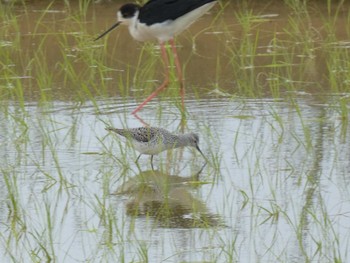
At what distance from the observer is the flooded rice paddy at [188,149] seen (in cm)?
535

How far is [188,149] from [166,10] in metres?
1.48

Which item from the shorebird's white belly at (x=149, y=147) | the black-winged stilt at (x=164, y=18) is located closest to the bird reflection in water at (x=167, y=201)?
the shorebird's white belly at (x=149, y=147)

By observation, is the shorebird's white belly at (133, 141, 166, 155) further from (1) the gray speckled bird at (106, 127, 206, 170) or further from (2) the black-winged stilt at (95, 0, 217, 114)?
(2) the black-winged stilt at (95, 0, 217, 114)

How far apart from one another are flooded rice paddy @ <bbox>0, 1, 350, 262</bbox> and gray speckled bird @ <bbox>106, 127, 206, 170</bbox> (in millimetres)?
106

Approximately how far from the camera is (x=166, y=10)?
8.24m

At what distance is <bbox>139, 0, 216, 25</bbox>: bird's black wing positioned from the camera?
8172 mm

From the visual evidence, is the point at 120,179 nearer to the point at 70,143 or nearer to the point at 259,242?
the point at 70,143

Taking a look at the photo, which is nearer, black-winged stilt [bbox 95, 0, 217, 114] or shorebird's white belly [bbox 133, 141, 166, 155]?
shorebird's white belly [bbox 133, 141, 166, 155]

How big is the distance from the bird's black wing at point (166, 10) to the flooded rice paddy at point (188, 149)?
359mm

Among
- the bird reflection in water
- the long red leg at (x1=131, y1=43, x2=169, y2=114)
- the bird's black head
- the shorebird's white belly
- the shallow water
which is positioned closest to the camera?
the shallow water

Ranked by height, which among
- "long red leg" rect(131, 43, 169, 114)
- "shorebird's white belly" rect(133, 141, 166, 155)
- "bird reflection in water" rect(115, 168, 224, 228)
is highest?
"long red leg" rect(131, 43, 169, 114)

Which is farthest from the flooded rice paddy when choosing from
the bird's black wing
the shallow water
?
the bird's black wing

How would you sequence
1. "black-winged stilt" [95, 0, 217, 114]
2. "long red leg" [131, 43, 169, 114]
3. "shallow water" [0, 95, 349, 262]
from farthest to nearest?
"black-winged stilt" [95, 0, 217, 114]
"long red leg" [131, 43, 169, 114]
"shallow water" [0, 95, 349, 262]

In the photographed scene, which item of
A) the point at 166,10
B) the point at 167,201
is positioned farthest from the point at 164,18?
the point at 167,201
